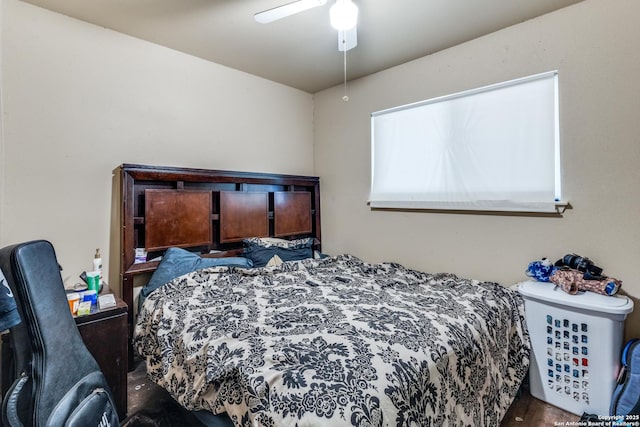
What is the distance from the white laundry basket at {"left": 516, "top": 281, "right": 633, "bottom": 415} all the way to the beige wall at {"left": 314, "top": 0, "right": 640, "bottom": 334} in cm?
35

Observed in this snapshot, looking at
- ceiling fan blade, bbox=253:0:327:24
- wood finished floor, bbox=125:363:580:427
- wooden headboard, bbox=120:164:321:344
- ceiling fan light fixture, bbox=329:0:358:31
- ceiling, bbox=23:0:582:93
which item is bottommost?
wood finished floor, bbox=125:363:580:427

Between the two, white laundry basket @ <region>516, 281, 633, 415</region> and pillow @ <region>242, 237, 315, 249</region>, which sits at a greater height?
pillow @ <region>242, 237, 315, 249</region>

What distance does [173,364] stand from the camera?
58.2 inches

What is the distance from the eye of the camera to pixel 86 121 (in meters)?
2.09

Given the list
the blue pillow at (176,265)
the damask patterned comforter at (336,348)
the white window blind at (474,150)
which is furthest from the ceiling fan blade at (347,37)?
the blue pillow at (176,265)

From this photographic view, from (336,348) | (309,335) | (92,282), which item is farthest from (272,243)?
(336,348)

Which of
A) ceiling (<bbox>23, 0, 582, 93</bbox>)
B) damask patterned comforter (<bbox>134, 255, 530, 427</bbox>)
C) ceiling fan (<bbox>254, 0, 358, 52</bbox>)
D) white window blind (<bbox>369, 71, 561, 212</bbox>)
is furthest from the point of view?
white window blind (<bbox>369, 71, 561, 212</bbox>)

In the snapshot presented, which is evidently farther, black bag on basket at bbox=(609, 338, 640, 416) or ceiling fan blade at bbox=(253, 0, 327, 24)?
ceiling fan blade at bbox=(253, 0, 327, 24)

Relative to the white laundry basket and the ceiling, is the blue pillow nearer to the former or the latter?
the ceiling

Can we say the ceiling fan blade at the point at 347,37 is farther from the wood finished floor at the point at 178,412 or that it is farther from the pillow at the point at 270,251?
the wood finished floor at the point at 178,412

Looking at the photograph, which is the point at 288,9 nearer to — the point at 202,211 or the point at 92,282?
the point at 202,211

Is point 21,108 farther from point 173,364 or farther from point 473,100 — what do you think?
point 473,100

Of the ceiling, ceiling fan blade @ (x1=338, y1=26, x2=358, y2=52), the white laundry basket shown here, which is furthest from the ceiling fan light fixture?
the white laundry basket

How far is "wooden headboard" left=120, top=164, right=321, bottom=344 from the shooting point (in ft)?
7.05
